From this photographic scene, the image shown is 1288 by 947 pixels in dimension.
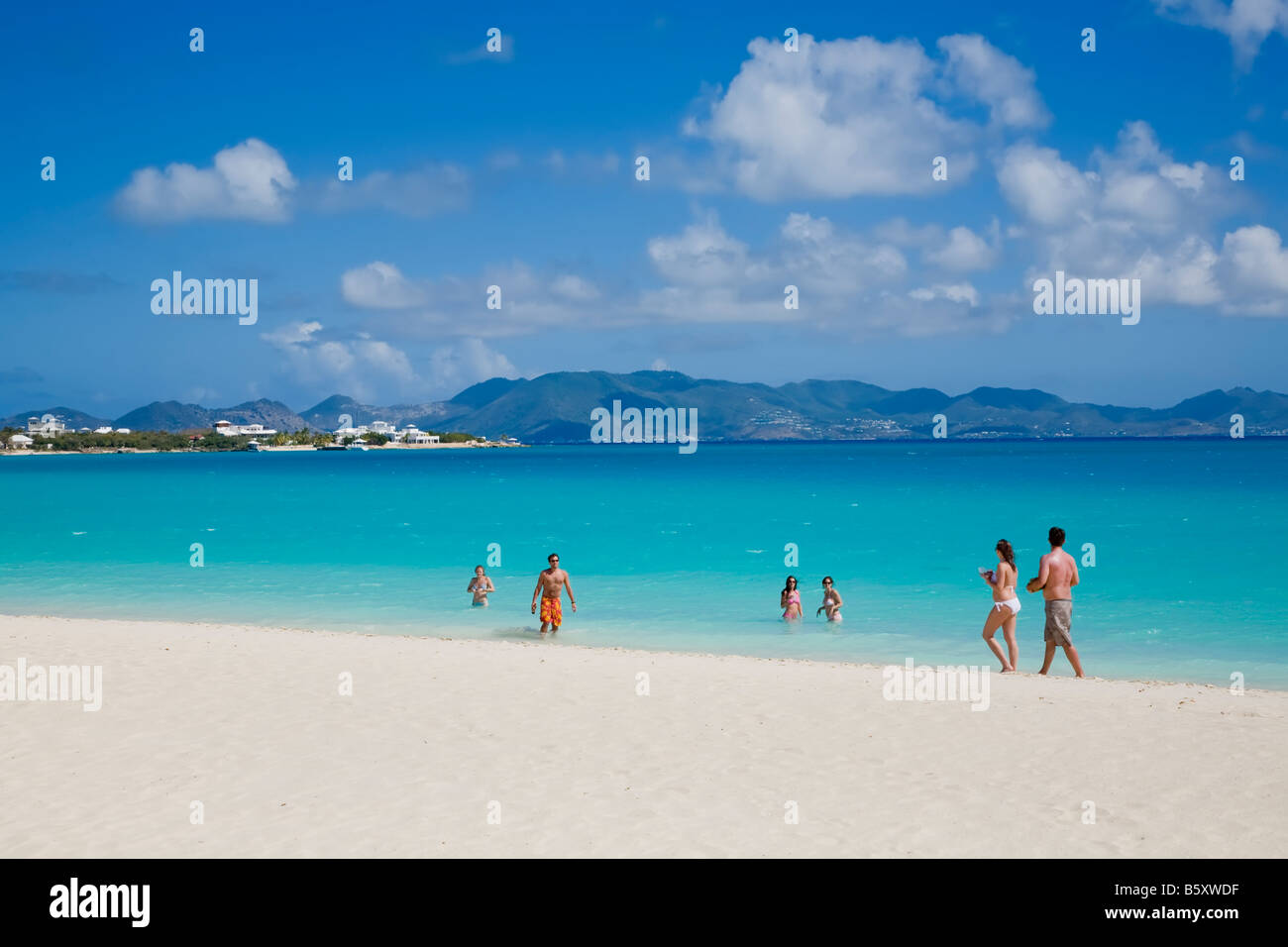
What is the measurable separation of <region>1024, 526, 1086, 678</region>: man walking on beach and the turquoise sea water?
225cm

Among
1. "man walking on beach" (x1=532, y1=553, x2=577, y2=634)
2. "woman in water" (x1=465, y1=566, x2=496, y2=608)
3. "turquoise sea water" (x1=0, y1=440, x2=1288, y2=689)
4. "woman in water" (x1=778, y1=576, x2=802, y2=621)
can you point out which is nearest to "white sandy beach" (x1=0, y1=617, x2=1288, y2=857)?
"man walking on beach" (x1=532, y1=553, x2=577, y2=634)

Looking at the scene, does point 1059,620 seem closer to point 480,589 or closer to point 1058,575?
point 1058,575

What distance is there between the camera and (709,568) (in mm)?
33344

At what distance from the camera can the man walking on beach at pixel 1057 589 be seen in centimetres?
1439

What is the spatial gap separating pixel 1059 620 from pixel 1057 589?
0.56 m

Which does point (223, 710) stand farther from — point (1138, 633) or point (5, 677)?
point (1138, 633)

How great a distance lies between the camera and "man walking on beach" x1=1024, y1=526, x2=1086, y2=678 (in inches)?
567

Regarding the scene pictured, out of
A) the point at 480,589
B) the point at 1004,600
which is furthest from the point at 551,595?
the point at 1004,600

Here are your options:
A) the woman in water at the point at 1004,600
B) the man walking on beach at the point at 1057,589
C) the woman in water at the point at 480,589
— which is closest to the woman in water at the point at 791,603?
Answer: the woman in water at the point at 1004,600

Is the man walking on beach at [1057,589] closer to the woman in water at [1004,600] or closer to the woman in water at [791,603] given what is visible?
the woman in water at [1004,600]
